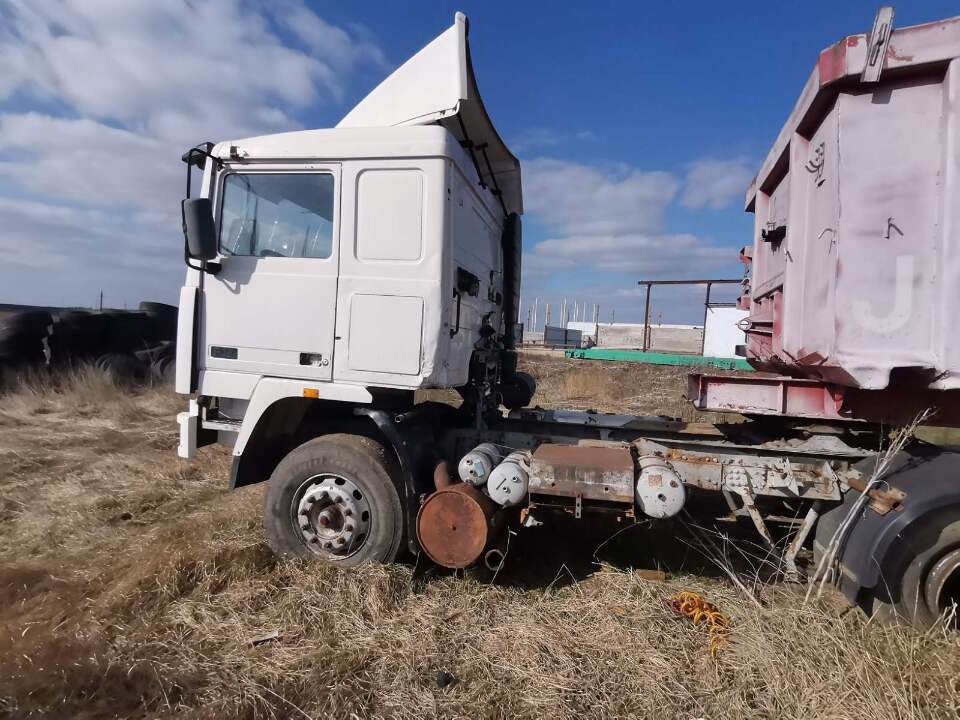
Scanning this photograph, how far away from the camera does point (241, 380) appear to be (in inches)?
151

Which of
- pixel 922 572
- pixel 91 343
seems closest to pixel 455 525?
pixel 922 572

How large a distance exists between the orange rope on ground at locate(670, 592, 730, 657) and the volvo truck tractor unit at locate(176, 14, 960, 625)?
23.2 inches

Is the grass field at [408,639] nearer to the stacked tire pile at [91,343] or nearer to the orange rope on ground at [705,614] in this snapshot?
the orange rope on ground at [705,614]

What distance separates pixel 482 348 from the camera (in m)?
4.45

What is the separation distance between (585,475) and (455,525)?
2.87ft

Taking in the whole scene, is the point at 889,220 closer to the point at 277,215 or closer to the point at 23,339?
the point at 277,215

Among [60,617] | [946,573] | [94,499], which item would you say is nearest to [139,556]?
[60,617]

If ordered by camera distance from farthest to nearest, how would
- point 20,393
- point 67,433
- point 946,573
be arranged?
point 20,393 → point 67,433 → point 946,573

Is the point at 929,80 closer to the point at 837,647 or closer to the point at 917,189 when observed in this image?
the point at 917,189

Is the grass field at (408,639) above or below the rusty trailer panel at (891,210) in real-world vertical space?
below

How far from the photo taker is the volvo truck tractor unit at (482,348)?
111 inches

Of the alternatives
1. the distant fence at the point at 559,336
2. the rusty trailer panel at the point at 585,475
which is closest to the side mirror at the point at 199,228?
the rusty trailer panel at the point at 585,475

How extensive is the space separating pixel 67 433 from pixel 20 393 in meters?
3.09

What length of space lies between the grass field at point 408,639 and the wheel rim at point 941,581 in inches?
7.3
